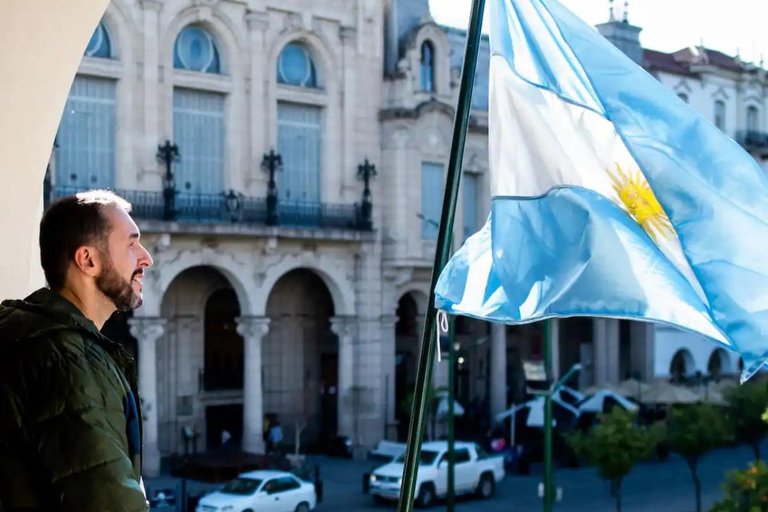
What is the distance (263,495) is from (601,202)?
745 inches

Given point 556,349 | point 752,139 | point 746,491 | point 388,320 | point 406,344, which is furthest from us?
point 752,139

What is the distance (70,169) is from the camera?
90.0ft

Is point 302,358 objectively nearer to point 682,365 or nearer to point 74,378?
point 682,365

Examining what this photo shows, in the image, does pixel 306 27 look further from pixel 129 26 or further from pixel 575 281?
pixel 575 281

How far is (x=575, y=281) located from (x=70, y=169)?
24.3m

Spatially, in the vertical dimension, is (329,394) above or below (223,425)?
above

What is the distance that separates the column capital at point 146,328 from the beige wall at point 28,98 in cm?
2412

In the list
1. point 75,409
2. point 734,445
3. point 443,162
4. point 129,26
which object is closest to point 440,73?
point 443,162

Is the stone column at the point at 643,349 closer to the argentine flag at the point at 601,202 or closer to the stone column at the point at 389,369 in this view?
the stone column at the point at 389,369

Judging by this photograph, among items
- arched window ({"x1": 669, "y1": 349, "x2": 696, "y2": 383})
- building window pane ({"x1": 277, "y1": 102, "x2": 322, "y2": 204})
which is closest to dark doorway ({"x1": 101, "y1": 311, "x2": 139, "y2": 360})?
building window pane ({"x1": 277, "y1": 102, "x2": 322, "y2": 204})

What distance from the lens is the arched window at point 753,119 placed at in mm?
44219

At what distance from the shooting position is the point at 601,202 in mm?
4691

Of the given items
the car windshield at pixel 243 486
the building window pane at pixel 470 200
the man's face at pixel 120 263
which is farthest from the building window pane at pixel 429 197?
the man's face at pixel 120 263

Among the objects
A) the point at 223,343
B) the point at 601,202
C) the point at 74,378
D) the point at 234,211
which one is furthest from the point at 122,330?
the point at 74,378
